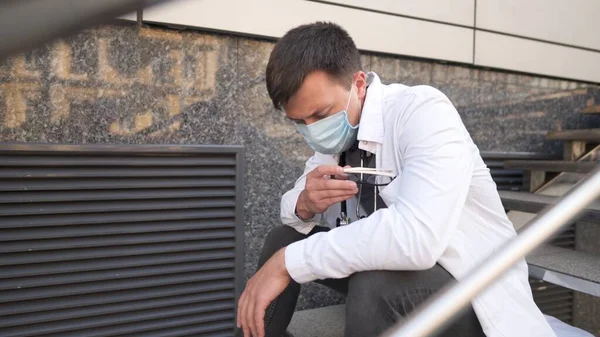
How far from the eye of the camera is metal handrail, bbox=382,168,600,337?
0.72 meters

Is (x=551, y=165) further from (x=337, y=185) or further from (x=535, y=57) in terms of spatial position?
(x=337, y=185)

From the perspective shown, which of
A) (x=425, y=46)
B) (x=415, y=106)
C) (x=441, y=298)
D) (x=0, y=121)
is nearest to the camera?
(x=441, y=298)

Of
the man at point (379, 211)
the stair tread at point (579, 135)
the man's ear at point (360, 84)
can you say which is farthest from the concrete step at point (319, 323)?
the stair tread at point (579, 135)

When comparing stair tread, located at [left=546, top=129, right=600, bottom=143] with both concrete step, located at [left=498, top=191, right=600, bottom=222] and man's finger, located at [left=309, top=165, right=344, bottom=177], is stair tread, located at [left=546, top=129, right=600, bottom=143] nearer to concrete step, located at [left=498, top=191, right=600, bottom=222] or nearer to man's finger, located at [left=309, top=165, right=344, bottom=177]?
concrete step, located at [left=498, top=191, right=600, bottom=222]

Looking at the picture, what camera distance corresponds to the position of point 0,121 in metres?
2.53

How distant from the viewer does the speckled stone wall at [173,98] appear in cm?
260

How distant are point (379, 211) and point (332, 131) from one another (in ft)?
1.61

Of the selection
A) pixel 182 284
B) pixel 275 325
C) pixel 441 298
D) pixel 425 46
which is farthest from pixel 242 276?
pixel 441 298

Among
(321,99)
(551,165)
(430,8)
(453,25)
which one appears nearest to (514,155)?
(551,165)

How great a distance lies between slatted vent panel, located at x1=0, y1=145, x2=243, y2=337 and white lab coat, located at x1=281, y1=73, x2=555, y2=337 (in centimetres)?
138

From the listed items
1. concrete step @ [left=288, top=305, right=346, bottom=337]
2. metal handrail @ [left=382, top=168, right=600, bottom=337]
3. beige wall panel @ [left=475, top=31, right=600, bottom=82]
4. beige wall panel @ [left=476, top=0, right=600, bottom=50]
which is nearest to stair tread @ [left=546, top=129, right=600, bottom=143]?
beige wall panel @ [left=475, top=31, right=600, bottom=82]

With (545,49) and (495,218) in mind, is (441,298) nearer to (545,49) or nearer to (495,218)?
(495,218)

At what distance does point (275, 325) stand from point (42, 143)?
1522 mm

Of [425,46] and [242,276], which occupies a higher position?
[425,46]
